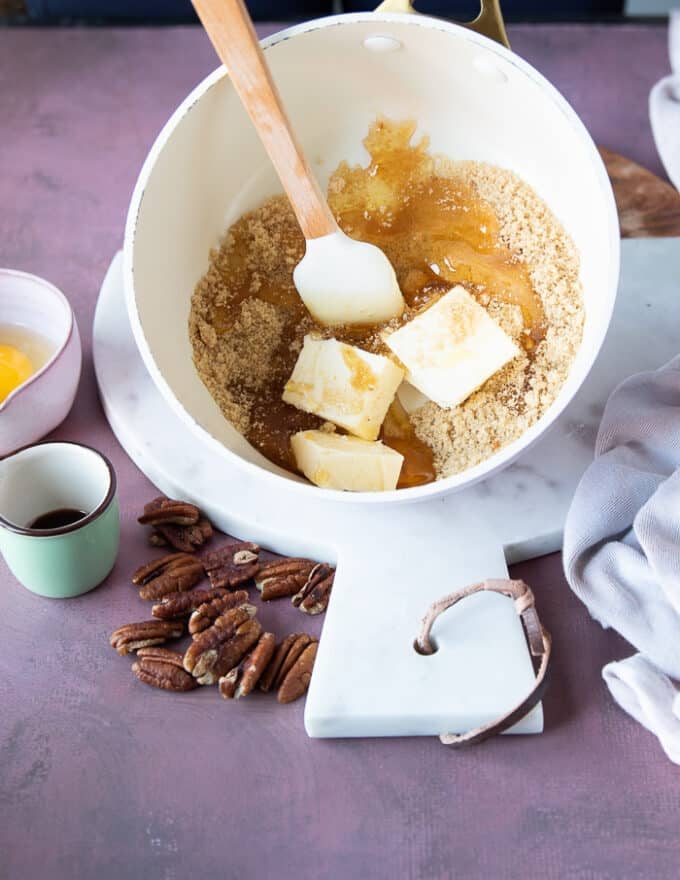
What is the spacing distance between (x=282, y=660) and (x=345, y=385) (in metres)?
0.31

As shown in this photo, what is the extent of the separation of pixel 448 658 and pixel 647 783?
212 mm

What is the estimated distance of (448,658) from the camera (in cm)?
105

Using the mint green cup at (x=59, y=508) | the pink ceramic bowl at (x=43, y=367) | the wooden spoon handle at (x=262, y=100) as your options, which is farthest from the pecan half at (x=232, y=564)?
the wooden spoon handle at (x=262, y=100)

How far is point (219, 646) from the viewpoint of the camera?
1.08 metres

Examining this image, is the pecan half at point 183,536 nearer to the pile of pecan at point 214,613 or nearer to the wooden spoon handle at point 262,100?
the pile of pecan at point 214,613

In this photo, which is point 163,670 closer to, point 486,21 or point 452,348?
point 452,348

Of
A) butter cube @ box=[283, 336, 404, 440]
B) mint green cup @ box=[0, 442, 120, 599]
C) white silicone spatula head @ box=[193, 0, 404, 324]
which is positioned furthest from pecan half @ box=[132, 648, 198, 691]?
white silicone spatula head @ box=[193, 0, 404, 324]

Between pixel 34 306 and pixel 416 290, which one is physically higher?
pixel 34 306

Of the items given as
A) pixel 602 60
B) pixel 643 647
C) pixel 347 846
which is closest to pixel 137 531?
pixel 347 846

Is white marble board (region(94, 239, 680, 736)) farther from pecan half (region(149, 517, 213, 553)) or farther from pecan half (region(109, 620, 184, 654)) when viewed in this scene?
pecan half (region(109, 620, 184, 654))

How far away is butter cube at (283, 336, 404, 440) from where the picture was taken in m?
1.20

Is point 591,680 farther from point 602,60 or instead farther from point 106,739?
point 602,60

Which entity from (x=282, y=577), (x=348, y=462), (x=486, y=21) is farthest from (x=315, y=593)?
(x=486, y=21)

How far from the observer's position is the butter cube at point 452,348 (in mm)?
1192
